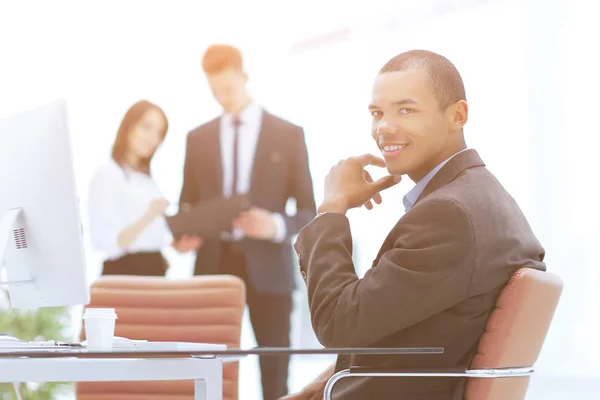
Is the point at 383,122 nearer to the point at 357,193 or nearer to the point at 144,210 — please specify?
the point at 357,193

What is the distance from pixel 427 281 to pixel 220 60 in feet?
9.63

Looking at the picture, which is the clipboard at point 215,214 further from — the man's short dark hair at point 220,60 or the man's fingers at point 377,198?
the man's fingers at point 377,198

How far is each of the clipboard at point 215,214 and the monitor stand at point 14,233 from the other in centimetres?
251

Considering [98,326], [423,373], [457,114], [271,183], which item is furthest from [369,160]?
[271,183]

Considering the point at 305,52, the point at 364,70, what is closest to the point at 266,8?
the point at 305,52

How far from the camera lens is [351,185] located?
1.85 meters

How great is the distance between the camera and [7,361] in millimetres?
1397

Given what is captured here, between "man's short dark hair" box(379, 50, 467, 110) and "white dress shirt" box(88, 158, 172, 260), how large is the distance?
9.02ft

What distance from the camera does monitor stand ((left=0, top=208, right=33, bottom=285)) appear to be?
1680 mm

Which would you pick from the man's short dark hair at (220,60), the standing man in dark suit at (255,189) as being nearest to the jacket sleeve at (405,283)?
the standing man in dark suit at (255,189)

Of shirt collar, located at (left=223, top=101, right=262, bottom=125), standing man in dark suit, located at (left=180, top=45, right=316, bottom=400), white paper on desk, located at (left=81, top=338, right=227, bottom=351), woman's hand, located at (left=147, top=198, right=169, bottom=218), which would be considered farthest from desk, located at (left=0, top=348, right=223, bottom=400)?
woman's hand, located at (left=147, top=198, right=169, bottom=218)

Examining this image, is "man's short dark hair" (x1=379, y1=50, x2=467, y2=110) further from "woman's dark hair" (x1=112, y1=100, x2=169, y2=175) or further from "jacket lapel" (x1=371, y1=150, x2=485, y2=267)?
"woman's dark hair" (x1=112, y1=100, x2=169, y2=175)

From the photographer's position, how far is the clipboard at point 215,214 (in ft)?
14.1

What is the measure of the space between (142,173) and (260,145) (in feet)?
2.10
